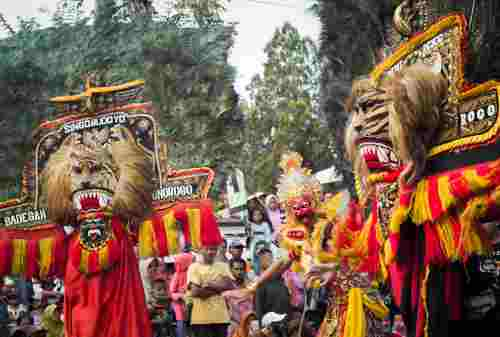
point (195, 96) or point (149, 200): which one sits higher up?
point (195, 96)

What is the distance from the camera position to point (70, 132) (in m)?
6.14

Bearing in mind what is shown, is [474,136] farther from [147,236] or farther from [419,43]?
[147,236]

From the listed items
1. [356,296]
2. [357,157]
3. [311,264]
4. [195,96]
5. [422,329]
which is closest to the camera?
[422,329]

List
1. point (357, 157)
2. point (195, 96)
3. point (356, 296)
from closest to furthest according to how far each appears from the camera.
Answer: point (357, 157) < point (356, 296) < point (195, 96)

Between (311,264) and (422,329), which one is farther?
(311,264)

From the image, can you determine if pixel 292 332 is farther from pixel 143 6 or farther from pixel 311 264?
pixel 143 6

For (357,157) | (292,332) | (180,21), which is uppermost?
(180,21)

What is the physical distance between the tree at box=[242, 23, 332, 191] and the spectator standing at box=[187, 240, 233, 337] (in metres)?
1.08

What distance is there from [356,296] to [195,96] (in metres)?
3.58

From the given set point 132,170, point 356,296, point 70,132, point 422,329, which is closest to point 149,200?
point 132,170

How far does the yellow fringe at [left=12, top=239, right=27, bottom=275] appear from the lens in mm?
6074

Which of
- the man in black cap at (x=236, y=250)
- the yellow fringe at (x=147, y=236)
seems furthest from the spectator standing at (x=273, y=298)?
the yellow fringe at (x=147, y=236)

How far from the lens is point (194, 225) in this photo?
231 inches

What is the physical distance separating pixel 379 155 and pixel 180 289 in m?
3.80
